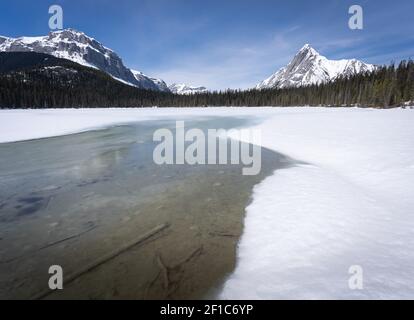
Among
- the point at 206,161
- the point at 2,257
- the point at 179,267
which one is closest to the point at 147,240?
the point at 179,267

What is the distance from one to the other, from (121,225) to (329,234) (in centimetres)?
466

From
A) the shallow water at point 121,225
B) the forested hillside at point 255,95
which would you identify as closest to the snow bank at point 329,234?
the shallow water at point 121,225

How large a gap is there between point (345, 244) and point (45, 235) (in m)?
6.28

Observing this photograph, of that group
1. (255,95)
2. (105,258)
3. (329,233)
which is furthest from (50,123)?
(255,95)

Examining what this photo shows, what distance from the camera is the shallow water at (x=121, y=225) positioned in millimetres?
3883

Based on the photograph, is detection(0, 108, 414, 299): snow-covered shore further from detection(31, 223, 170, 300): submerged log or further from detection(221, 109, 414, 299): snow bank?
detection(31, 223, 170, 300): submerged log

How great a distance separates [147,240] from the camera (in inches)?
199

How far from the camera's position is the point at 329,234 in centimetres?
491

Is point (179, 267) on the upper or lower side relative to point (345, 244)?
lower

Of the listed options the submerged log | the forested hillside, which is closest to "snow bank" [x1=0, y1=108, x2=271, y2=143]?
the submerged log

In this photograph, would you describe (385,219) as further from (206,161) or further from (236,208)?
(206,161)

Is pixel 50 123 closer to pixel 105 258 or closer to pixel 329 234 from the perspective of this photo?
pixel 105 258

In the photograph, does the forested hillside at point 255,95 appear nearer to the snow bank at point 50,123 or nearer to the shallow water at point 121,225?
the snow bank at point 50,123

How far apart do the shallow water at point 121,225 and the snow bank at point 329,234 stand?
53cm
